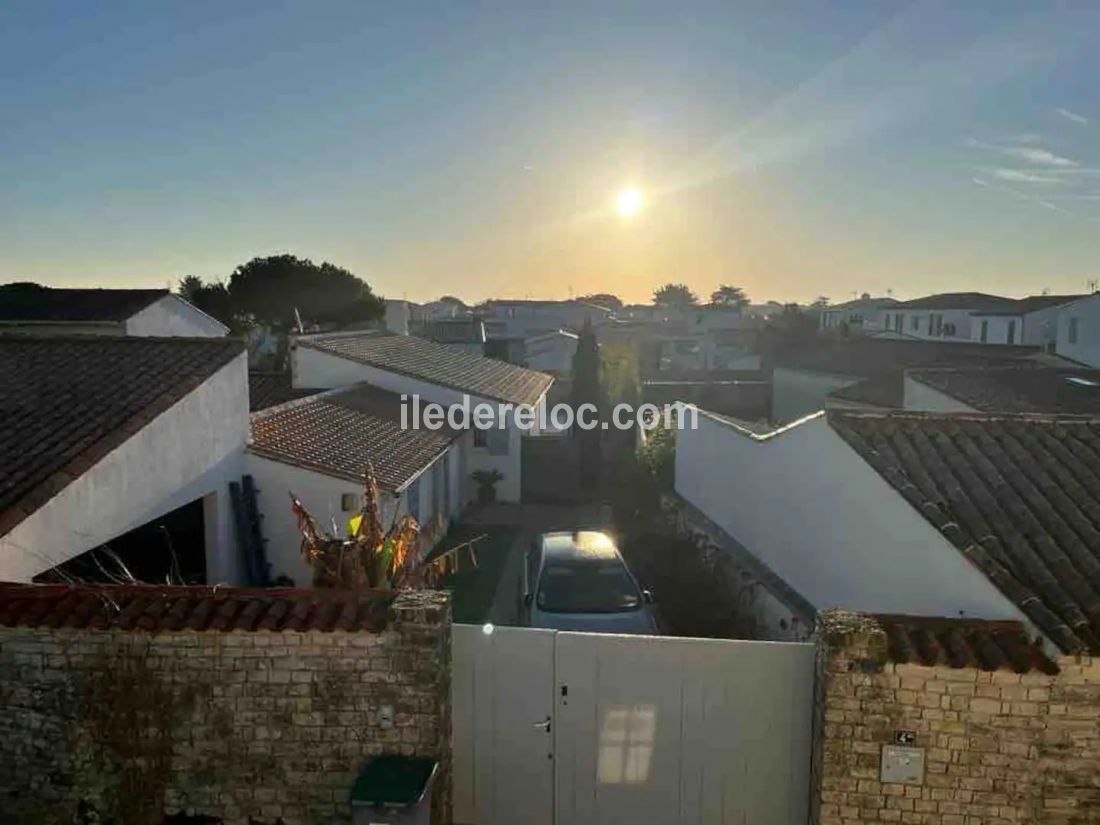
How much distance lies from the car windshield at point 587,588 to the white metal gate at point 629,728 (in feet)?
14.2

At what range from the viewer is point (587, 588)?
1109cm

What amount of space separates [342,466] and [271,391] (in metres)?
9.58

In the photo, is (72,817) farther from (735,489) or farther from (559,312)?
(559,312)

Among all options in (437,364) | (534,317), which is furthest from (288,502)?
(534,317)

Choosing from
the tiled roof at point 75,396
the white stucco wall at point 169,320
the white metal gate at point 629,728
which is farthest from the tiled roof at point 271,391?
the white metal gate at point 629,728

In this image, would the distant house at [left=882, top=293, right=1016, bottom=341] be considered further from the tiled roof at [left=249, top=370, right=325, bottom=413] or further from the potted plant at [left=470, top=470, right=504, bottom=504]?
the tiled roof at [left=249, top=370, right=325, bottom=413]

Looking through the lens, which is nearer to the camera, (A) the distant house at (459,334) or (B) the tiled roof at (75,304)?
(B) the tiled roof at (75,304)

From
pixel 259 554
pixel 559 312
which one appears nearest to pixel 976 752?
pixel 259 554

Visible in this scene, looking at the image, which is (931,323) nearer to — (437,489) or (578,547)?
(437,489)

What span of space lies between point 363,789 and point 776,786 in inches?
126

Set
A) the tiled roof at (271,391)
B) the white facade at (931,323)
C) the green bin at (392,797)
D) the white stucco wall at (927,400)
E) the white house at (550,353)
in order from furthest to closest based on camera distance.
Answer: the white facade at (931,323), the white house at (550,353), the tiled roof at (271,391), the white stucco wall at (927,400), the green bin at (392,797)

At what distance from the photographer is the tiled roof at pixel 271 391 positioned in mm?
20609

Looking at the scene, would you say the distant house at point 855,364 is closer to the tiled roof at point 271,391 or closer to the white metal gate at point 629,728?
the tiled roof at point 271,391

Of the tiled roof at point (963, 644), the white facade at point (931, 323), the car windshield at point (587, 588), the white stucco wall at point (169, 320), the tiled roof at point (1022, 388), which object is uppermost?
the white facade at point (931, 323)
